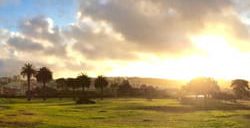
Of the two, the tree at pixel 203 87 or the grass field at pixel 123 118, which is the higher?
the tree at pixel 203 87

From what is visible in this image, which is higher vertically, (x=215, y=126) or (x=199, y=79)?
(x=199, y=79)

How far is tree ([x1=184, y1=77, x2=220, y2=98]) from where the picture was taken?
177m

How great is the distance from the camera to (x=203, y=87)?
17762 centimetres

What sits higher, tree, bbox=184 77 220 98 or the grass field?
tree, bbox=184 77 220 98

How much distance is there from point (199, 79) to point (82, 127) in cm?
12114

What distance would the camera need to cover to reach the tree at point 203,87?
580 ft

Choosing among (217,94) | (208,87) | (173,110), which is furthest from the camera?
(217,94)

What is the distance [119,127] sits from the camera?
6781 centimetres

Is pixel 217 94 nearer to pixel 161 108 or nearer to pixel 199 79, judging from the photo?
pixel 199 79

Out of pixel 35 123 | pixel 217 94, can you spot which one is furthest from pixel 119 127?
pixel 217 94

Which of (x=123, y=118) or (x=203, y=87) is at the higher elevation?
(x=203, y=87)

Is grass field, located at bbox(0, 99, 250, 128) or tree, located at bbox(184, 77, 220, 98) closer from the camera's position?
grass field, located at bbox(0, 99, 250, 128)

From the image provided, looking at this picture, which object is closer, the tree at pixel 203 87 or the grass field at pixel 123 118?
the grass field at pixel 123 118

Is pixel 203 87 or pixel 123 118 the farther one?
pixel 203 87
